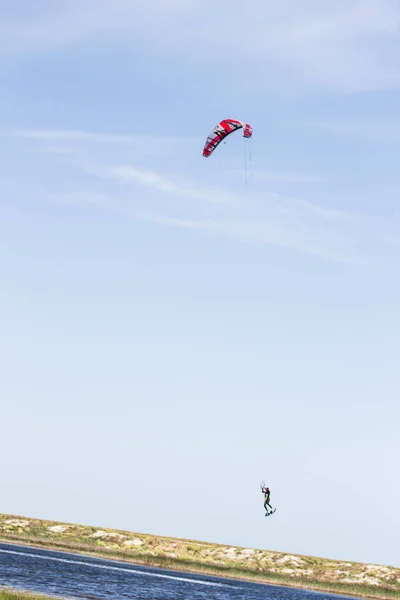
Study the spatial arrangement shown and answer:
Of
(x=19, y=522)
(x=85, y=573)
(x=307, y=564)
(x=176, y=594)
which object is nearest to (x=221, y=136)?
(x=176, y=594)

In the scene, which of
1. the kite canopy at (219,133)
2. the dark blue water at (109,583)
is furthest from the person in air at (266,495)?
the kite canopy at (219,133)

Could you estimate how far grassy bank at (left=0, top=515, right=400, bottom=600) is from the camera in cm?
9412

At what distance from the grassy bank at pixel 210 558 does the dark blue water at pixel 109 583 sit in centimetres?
216

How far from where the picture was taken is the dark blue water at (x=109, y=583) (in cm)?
6038

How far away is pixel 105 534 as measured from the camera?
11562 centimetres

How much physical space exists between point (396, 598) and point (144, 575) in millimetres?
24938

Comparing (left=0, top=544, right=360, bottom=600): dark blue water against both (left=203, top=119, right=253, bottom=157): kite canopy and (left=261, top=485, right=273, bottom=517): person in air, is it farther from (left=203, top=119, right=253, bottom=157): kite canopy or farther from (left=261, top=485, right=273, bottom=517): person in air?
(left=203, top=119, right=253, bottom=157): kite canopy

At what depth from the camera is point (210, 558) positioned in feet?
347

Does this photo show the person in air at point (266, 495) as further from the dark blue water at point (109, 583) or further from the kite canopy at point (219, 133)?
the kite canopy at point (219, 133)

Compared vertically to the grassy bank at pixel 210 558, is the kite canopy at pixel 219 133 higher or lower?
higher

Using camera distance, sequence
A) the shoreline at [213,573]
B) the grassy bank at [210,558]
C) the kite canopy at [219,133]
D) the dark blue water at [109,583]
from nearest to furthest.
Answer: the dark blue water at [109,583]
the kite canopy at [219,133]
the shoreline at [213,573]
the grassy bank at [210,558]

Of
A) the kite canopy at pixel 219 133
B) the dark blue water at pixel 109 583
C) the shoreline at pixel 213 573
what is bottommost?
the dark blue water at pixel 109 583

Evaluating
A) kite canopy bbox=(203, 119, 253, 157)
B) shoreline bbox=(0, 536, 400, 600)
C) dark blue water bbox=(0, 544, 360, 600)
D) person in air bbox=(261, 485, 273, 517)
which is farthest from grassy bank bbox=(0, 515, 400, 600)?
kite canopy bbox=(203, 119, 253, 157)

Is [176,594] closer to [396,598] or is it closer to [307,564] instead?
[396,598]
